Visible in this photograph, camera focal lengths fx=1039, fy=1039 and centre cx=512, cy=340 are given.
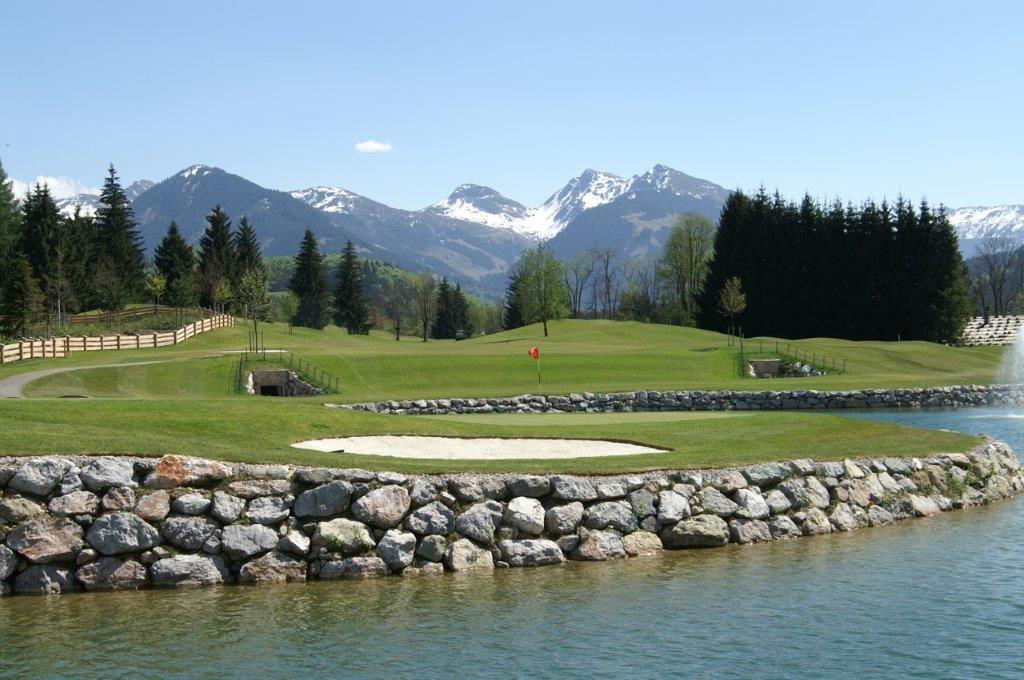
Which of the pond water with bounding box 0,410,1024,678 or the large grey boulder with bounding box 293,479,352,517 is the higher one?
the large grey boulder with bounding box 293,479,352,517

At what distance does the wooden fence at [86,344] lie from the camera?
185 feet

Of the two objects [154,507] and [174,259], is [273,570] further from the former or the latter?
[174,259]

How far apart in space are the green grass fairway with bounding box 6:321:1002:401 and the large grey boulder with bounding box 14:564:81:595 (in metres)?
31.1

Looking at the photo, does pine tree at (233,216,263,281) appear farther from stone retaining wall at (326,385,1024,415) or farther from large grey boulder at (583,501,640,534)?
large grey boulder at (583,501,640,534)

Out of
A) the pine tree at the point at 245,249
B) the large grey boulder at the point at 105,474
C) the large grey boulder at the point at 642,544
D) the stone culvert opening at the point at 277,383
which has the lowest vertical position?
the large grey boulder at the point at 642,544

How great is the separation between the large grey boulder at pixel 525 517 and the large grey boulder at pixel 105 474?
218 inches

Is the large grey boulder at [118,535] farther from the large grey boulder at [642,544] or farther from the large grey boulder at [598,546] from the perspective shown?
the large grey boulder at [642,544]

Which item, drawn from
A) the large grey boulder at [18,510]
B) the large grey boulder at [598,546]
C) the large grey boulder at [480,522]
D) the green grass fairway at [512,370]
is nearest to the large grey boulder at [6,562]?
the large grey boulder at [18,510]

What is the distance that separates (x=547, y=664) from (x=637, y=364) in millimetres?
52814

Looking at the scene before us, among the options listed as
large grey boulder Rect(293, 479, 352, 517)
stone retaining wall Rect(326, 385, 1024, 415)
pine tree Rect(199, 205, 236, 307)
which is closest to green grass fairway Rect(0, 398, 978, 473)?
large grey boulder Rect(293, 479, 352, 517)

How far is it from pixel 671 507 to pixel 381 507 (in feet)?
15.8

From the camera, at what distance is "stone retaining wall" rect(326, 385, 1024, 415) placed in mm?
47438

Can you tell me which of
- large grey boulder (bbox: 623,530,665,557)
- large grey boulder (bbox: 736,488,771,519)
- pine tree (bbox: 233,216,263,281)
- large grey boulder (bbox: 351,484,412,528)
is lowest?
large grey boulder (bbox: 623,530,665,557)

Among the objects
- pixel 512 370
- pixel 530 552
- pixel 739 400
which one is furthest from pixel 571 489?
pixel 512 370
